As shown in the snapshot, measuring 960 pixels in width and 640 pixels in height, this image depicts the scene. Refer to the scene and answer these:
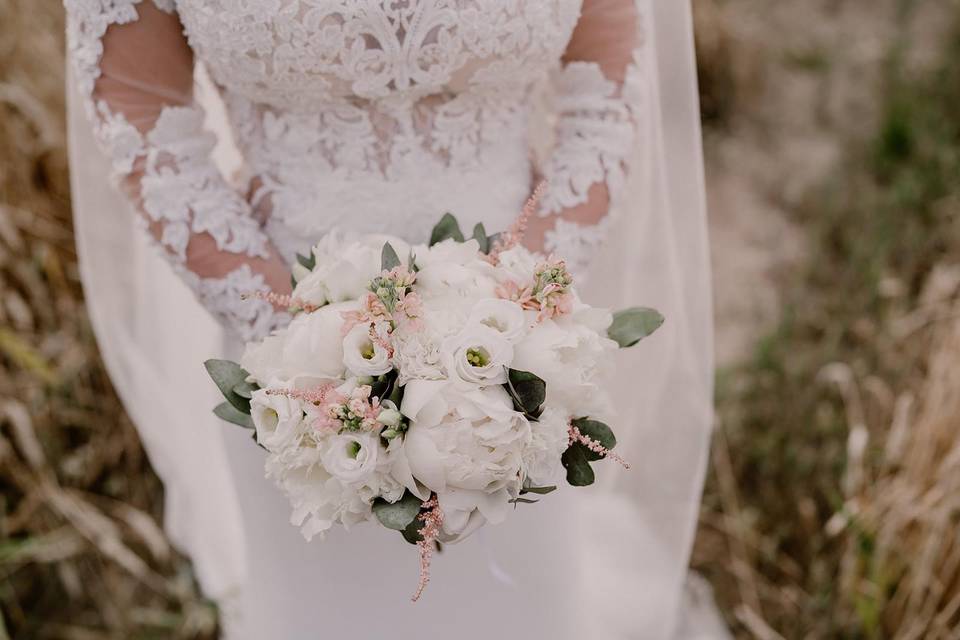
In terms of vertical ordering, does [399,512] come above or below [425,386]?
below

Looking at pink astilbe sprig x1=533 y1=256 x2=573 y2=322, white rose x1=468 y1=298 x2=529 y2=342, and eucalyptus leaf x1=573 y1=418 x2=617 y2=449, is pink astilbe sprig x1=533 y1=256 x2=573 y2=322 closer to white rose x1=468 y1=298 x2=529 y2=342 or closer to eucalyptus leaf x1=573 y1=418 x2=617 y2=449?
white rose x1=468 y1=298 x2=529 y2=342

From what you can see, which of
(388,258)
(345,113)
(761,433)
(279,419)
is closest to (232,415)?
(279,419)

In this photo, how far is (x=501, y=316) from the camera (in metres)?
1.09

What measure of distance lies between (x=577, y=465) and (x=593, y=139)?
692mm

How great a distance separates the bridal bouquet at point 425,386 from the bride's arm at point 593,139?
0.45 m

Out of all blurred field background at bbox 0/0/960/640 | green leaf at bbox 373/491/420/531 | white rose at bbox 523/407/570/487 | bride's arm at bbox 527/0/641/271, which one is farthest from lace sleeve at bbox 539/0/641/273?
blurred field background at bbox 0/0/960/640

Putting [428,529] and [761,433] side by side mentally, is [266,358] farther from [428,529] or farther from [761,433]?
[761,433]

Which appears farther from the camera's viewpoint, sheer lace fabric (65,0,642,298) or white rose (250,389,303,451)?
sheer lace fabric (65,0,642,298)

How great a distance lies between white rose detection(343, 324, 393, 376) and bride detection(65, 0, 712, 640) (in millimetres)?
506

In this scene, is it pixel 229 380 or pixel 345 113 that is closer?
pixel 229 380

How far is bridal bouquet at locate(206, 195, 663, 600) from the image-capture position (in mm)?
1060

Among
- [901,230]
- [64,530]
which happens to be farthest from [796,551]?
[64,530]

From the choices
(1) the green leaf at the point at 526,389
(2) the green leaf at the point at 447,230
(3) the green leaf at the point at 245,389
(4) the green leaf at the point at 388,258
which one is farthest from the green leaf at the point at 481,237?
(3) the green leaf at the point at 245,389

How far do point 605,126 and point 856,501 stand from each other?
148cm
